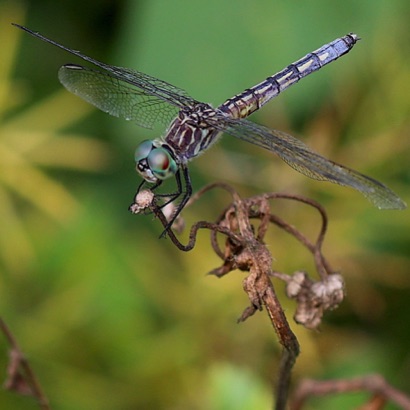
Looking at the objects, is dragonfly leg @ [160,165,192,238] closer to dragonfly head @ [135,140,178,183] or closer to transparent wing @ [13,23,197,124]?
dragonfly head @ [135,140,178,183]

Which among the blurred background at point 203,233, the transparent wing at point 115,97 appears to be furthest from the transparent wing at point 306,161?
the blurred background at point 203,233

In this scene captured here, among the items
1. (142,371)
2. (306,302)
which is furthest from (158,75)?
(306,302)

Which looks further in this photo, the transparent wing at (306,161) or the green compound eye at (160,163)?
the green compound eye at (160,163)

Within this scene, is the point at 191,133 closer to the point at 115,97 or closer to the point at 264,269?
the point at 115,97

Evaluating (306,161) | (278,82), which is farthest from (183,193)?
(278,82)

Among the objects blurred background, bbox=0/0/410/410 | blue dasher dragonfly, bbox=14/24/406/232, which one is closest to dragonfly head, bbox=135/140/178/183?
blue dasher dragonfly, bbox=14/24/406/232

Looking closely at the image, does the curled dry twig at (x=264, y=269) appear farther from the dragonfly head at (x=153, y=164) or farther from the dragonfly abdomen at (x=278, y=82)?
the dragonfly abdomen at (x=278, y=82)

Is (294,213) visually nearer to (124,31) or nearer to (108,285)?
(108,285)
